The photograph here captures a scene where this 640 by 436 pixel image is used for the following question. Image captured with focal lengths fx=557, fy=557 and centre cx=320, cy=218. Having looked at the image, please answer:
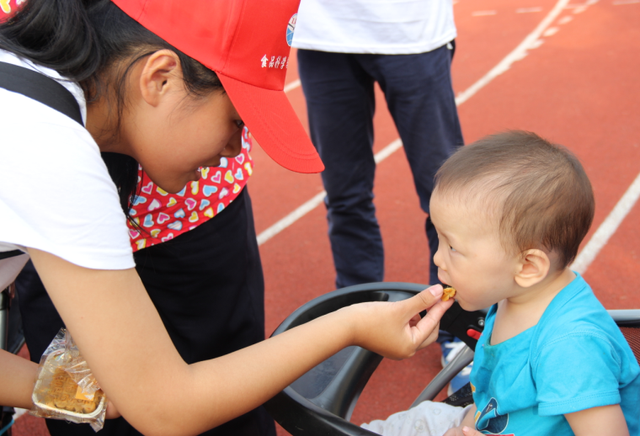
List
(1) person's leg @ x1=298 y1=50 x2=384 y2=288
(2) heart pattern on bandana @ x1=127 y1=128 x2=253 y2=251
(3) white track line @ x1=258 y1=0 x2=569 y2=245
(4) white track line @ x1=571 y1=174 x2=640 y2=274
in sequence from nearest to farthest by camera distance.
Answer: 1. (2) heart pattern on bandana @ x1=127 y1=128 x2=253 y2=251
2. (1) person's leg @ x1=298 y1=50 x2=384 y2=288
3. (4) white track line @ x1=571 y1=174 x2=640 y2=274
4. (3) white track line @ x1=258 y1=0 x2=569 y2=245

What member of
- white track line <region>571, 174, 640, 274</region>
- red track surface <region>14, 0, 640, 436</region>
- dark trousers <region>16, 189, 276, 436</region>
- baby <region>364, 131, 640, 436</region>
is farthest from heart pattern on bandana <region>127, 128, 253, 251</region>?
white track line <region>571, 174, 640, 274</region>

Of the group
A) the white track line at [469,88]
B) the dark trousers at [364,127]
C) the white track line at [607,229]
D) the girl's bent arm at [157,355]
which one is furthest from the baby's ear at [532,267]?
the white track line at [469,88]

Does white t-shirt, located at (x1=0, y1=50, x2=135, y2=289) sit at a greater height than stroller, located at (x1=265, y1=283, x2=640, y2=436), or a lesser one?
greater

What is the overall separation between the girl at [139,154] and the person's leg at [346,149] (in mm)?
1069

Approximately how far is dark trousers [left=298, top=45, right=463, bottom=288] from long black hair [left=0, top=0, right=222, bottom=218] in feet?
3.75

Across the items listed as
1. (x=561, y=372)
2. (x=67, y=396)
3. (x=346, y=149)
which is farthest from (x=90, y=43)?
(x=346, y=149)

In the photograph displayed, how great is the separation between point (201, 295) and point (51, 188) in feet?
2.61

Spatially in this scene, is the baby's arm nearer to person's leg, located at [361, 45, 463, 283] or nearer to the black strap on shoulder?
the black strap on shoulder

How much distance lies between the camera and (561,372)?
971 mm

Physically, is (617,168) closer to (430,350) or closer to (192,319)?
(430,350)

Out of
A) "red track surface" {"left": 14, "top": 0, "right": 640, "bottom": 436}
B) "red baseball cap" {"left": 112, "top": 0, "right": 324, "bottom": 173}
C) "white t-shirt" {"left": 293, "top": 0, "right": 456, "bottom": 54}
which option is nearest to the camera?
"red baseball cap" {"left": 112, "top": 0, "right": 324, "bottom": 173}

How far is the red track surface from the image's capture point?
2.71 m

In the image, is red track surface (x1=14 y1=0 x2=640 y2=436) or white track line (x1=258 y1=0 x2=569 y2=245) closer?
red track surface (x1=14 y1=0 x2=640 y2=436)

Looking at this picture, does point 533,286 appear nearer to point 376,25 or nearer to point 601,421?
point 601,421
